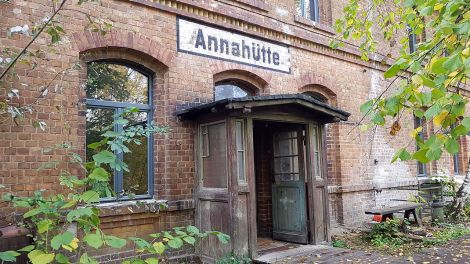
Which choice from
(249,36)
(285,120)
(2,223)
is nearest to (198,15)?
(249,36)

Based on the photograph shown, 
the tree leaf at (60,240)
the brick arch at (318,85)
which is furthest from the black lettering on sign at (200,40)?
the tree leaf at (60,240)

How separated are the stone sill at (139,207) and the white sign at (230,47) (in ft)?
Answer: 8.70

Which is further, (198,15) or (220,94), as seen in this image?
(220,94)

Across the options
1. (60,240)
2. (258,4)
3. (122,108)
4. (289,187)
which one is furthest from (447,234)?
(60,240)

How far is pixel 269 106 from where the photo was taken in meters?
6.70

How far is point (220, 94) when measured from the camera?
321 inches

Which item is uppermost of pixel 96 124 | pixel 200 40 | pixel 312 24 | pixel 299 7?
pixel 299 7

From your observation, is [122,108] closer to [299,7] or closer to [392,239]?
[299,7]

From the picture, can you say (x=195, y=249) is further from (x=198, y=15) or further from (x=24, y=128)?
(x=198, y=15)

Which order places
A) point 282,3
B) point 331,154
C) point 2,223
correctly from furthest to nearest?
point 331,154, point 282,3, point 2,223

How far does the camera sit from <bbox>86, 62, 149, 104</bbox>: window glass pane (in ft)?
20.6

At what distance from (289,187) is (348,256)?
1760 millimetres

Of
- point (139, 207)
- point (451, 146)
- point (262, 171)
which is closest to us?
point (451, 146)

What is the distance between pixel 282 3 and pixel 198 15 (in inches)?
101
